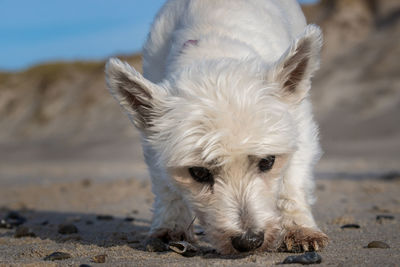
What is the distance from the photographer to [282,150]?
407 cm

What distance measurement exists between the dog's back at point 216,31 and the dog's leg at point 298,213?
3.48 feet

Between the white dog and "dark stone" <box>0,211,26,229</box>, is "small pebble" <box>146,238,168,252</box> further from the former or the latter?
"dark stone" <box>0,211,26,229</box>

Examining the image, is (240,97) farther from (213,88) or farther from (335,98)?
(335,98)

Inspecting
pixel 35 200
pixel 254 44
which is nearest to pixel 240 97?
pixel 254 44

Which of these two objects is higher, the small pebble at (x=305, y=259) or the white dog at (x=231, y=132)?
the white dog at (x=231, y=132)

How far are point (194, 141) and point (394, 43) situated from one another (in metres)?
30.5

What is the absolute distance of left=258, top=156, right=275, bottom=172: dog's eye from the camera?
4.05 m

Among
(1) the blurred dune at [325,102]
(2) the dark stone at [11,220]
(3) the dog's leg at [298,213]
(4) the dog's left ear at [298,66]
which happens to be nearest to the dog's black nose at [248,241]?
(3) the dog's leg at [298,213]

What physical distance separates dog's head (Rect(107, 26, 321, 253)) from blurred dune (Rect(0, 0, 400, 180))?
1589 centimetres

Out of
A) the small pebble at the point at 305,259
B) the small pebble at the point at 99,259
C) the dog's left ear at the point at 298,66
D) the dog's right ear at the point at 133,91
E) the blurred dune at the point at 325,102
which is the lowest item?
the small pebble at the point at 99,259

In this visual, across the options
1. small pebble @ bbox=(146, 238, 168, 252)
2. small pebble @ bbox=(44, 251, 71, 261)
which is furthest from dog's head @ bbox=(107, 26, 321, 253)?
small pebble @ bbox=(44, 251, 71, 261)

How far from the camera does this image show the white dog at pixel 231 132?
12.7 feet

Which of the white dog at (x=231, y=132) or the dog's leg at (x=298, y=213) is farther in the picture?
the dog's leg at (x=298, y=213)

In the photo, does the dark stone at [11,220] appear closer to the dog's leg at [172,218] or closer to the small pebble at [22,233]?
the small pebble at [22,233]
